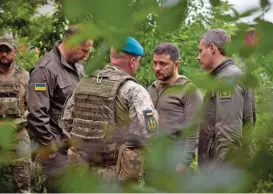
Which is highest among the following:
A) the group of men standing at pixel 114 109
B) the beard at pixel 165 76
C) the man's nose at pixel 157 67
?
the man's nose at pixel 157 67

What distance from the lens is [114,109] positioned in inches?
176

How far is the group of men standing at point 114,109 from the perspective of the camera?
137cm

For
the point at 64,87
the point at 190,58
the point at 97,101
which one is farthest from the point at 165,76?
the point at 190,58

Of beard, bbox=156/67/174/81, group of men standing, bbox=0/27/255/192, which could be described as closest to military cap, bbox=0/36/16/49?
group of men standing, bbox=0/27/255/192

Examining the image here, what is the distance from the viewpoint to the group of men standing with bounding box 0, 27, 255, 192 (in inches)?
53.8

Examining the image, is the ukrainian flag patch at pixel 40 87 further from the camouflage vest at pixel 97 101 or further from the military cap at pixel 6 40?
the military cap at pixel 6 40

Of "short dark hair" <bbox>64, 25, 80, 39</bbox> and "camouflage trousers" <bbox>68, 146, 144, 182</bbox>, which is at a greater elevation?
"short dark hair" <bbox>64, 25, 80, 39</bbox>

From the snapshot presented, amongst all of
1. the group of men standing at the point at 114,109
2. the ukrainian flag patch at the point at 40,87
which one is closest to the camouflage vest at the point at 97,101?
the group of men standing at the point at 114,109

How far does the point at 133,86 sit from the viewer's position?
14.6 feet

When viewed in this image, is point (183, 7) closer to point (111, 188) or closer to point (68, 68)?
point (111, 188)

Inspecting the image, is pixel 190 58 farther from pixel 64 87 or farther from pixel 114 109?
pixel 64 87

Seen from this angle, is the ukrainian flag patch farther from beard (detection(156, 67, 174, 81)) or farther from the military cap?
the military cap

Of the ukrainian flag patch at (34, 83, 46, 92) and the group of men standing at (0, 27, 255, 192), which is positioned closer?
the group of men standing at (0, 27, 255, 192)

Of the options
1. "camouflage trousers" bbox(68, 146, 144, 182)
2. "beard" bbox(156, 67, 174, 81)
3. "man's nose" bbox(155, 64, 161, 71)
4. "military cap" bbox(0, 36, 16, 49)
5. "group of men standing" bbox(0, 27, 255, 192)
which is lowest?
"camouflage trousers" bbox(68, 146, 144, 182)
